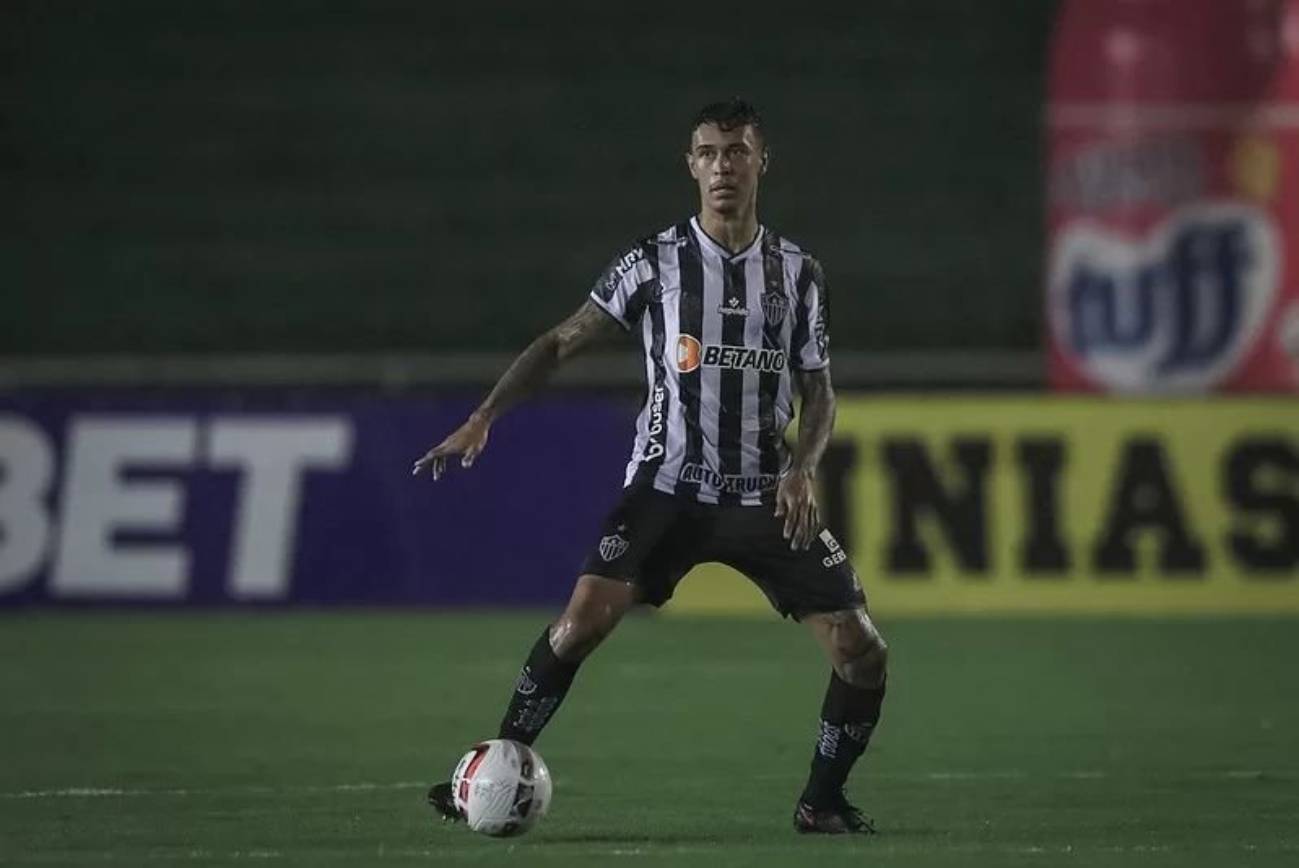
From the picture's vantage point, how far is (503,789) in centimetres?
741

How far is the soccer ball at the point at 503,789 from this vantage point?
7414 millimetres

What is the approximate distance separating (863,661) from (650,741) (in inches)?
101

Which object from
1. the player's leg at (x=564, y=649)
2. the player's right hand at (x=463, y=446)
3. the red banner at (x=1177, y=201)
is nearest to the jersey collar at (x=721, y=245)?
the player's right hand at (x=463, y=446)

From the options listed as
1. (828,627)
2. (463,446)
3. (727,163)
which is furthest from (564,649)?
(727,163)

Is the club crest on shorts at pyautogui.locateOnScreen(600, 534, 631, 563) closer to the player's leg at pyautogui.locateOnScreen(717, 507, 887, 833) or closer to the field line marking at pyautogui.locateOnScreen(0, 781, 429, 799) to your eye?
the player's leg at pyautogui.locateOnScreen(717, 507, 887, 833)

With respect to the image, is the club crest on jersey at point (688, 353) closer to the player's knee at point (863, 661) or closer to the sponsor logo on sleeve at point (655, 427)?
the sponsor logo on sleeve at point (655, 427)

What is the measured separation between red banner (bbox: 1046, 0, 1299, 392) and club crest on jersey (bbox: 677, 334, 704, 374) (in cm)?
978

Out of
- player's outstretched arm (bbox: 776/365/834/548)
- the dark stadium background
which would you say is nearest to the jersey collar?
player's outstretched arm (bbox: 776/365/834/548)

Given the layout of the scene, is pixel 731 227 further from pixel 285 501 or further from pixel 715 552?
pixel 285 501

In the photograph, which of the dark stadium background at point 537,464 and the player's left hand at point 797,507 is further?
the dark stadium background at point 537,464

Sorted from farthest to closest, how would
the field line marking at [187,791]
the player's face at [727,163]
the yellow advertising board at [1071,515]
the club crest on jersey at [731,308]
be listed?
the yellow advertising board at [1071,515] < the field line marking at [187,791] < the club crest on jersey at [731,308] < the player's face at [727,163]

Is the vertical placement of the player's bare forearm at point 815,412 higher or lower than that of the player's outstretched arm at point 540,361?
lower

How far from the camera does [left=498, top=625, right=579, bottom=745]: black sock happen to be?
301 inches

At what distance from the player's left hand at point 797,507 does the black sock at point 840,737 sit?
18.0 inches
